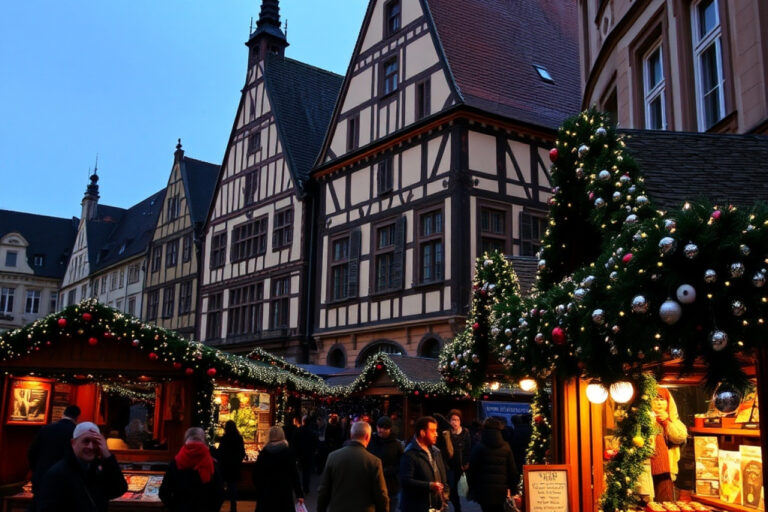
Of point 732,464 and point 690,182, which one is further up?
point 690,182

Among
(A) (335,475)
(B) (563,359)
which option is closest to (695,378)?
(B) (563,359)

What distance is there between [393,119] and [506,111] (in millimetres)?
3595

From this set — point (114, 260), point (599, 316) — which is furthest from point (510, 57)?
point (114, 260)

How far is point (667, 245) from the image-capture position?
477cm

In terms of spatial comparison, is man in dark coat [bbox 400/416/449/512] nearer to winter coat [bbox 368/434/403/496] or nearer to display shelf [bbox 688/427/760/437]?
display shelf [bbox 688/427/760/437]

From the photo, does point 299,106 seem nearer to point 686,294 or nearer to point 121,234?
point 686,294

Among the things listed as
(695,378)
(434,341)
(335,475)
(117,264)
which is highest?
(117,264)

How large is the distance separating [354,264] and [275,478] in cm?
1774

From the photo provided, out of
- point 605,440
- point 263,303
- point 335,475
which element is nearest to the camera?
point 335,475

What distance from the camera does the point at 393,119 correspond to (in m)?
25.5

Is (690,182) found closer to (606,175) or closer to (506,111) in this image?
(606,175)

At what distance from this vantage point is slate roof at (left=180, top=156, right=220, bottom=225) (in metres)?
40.1

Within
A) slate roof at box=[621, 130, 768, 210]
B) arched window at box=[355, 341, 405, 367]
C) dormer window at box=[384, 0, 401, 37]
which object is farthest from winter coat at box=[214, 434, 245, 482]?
dormer window at box=[384, 0, 401, 37]

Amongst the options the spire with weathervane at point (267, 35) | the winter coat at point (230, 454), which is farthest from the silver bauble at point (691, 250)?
the spire with weathervane at point (267, 35)
